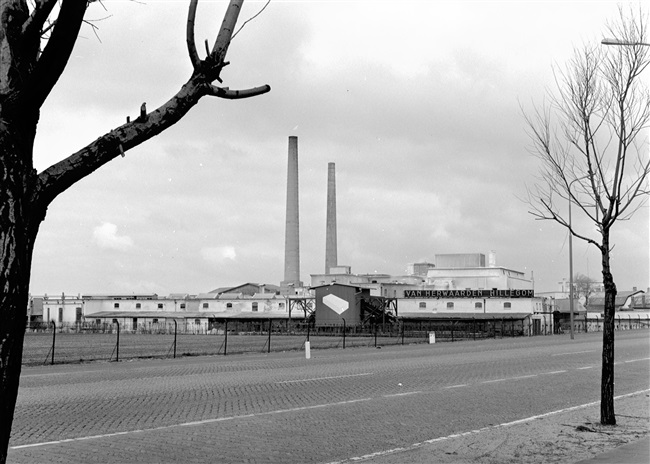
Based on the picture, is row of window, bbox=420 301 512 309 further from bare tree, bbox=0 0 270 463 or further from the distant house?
bare tree, bbox=0 0 270 463

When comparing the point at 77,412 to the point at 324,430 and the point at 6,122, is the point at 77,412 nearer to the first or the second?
the point at 324,430

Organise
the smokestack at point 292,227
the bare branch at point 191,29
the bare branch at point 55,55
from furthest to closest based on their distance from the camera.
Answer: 1. the smokestack at point 292,227
2. the bare branch at point 191,29
3. the bare branch at point 55,55

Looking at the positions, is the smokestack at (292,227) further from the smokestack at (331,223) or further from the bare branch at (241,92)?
the bare branch at (241,92)

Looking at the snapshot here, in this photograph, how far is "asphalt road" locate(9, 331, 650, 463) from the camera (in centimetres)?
1006

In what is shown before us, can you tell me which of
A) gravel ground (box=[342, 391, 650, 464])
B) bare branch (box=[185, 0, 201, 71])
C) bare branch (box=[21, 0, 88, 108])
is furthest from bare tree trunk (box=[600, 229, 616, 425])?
bare branch (box=[21, 0, 88, 108])

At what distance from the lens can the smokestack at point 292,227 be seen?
97.9 meters

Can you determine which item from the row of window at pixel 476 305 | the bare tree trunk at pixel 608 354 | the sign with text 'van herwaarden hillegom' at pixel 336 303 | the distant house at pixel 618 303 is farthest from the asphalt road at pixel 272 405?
the distant house at pixel 618 303

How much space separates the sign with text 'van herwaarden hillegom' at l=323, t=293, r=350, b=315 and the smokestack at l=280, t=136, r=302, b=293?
21609 mm

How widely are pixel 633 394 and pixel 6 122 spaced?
51.2 ft

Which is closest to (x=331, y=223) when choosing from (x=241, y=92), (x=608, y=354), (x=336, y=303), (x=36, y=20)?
(x=336, y=303)

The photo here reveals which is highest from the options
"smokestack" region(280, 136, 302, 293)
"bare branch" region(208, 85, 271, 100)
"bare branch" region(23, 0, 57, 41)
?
"smokestack" region(280, 136, 302, 293)

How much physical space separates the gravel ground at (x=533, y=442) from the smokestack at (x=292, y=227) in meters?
85.7

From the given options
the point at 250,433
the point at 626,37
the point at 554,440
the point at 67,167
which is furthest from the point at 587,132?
the point at 67,167

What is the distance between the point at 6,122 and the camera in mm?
5102
